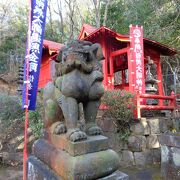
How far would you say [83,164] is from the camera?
6.68 feet

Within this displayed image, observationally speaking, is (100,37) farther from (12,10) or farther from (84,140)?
(12,10)

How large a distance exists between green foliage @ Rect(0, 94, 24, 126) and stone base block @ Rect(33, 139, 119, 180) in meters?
6.83

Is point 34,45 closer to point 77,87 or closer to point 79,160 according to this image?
point 77,87

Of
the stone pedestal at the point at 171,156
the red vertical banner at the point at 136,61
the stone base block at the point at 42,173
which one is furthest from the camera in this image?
the red vertical banner at the point at 136,61

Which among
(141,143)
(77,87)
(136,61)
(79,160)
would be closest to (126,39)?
(136,61)

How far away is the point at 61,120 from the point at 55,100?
0.25m

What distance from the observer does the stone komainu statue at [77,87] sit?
7.45 feet

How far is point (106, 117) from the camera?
6492mm

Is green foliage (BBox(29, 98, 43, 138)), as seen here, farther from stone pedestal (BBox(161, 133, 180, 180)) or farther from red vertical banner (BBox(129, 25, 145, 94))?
stone pedestal (BBox(161, 133, 180, 180))

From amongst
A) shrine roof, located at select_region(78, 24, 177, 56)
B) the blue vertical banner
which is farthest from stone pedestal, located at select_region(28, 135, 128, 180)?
shrine roof, located at select_region(78, 24, 177, 56)

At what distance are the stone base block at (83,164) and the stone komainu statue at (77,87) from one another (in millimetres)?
189

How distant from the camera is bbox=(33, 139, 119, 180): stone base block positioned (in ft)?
6.61

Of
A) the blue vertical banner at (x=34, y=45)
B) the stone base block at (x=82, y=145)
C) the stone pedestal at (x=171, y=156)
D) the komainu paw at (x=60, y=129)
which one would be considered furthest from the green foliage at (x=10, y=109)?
the stone base block at (x=82, y=145)

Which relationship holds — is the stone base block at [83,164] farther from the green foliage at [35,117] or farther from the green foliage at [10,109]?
the green foliage at [10,109]
